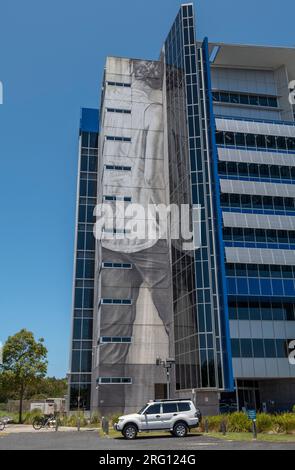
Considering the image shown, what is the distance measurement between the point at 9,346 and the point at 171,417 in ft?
122

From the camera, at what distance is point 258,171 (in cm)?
5472

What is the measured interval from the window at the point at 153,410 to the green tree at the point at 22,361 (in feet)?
114

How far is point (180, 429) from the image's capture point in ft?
78.5

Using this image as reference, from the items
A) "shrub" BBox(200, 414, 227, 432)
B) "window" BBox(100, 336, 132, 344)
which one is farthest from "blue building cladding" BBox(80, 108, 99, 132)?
"shrub" BBox(200, 414, 227, 432)

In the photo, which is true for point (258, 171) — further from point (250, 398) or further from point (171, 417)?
point (171, 417)

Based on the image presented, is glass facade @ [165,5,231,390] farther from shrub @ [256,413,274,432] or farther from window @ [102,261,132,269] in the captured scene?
shrub @ [256,413,274,432]

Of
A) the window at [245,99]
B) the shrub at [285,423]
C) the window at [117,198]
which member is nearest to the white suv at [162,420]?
the shrub at [285,423]

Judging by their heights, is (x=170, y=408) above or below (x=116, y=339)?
below

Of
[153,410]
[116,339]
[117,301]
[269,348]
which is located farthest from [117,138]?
[153,410]

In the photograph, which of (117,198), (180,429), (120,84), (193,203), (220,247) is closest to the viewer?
(180,429)

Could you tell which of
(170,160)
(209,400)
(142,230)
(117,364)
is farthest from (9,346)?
(170,160)

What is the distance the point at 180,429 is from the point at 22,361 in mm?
36903

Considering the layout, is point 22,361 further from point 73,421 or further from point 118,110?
point 118,110

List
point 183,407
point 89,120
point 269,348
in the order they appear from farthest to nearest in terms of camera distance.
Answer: point 89,120 → point 269,348 → point 183,407
